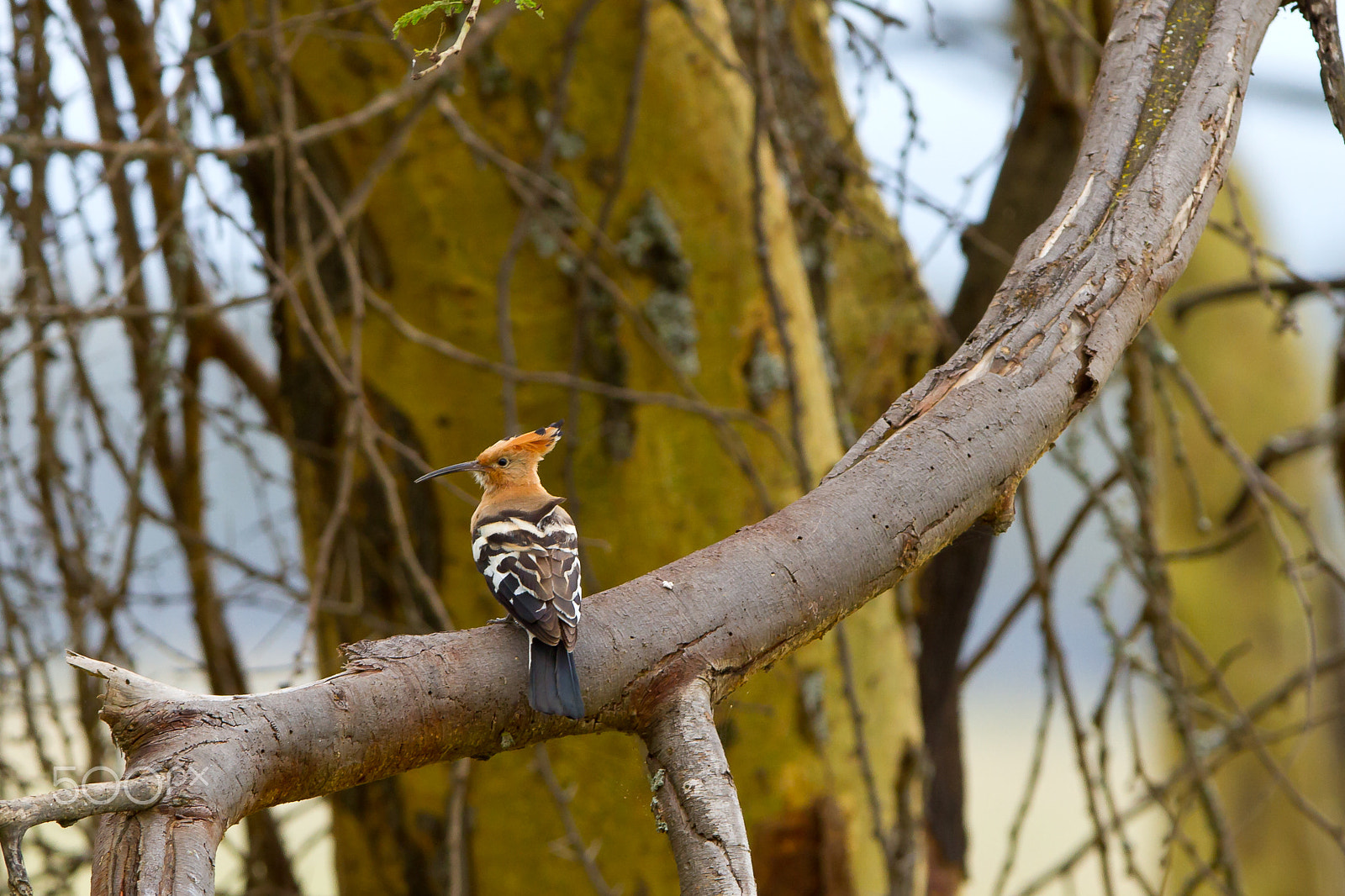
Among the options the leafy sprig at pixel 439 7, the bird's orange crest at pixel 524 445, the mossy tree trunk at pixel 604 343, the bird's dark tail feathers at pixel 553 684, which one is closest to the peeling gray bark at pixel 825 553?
the bird's dark tail feathers at pixel 553 684

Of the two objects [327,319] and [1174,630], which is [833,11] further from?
[1174,630]

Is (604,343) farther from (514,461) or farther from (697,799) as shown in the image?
(697,799)

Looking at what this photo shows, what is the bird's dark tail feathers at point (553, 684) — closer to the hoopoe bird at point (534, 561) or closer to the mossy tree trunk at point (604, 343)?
the hoopoe bird at point (534, 561)

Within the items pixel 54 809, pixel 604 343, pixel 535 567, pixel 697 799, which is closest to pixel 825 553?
pixel 697 799

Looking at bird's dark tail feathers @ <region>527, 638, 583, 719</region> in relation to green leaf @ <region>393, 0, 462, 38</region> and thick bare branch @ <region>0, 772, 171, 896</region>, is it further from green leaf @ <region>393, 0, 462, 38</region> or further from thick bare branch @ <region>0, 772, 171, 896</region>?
green leaf @ <region>393, 0, 462, 38</region>

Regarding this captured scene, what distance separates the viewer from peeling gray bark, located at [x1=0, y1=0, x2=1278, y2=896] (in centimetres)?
110

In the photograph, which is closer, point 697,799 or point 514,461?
point 697,799

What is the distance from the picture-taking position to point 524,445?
261 cm

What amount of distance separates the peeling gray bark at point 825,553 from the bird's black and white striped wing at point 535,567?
0.13 ft

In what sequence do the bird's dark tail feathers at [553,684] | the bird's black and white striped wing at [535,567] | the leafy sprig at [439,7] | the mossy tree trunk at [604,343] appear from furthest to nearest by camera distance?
the mossy tree trunk at [604,343]
the bird's black and white striped wing at [535,567]
the bird's dark tail feathers at [553,684]
the leafy sprig at [439,7]

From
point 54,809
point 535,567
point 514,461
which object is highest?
point 514,461

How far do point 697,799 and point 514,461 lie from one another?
149 centimetres

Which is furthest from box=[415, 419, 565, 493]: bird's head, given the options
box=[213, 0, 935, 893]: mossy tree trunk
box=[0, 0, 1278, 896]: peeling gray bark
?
box=[0, 0, 1278, 896]: peeling gray bark

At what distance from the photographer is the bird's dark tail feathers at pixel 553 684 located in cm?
131
